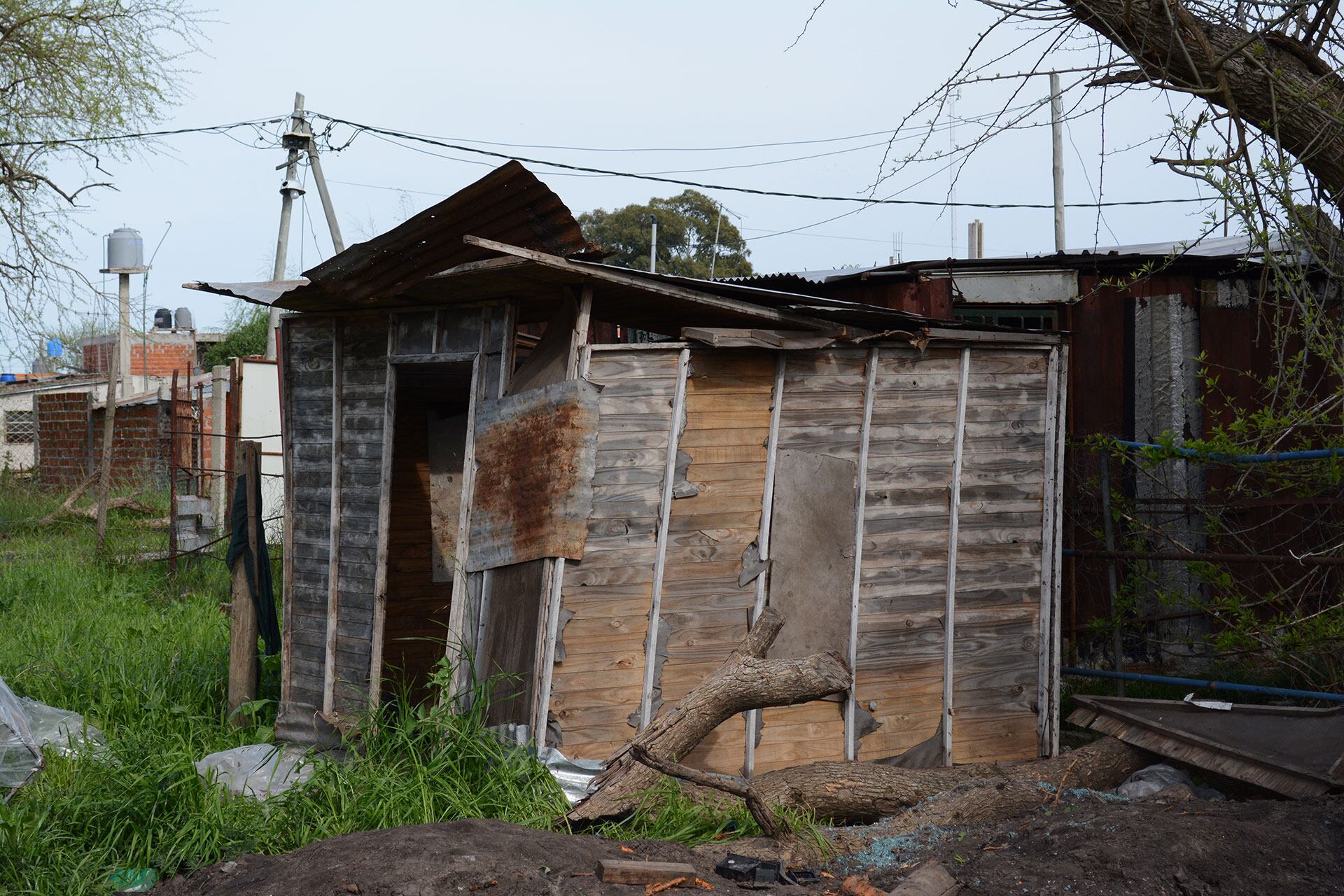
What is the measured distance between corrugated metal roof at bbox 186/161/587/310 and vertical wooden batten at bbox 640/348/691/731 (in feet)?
2.94

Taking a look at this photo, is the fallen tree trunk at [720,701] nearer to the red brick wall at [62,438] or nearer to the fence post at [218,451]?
the fence post at [218,451]

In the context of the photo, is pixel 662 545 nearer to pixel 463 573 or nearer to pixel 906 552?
pixel 463 573

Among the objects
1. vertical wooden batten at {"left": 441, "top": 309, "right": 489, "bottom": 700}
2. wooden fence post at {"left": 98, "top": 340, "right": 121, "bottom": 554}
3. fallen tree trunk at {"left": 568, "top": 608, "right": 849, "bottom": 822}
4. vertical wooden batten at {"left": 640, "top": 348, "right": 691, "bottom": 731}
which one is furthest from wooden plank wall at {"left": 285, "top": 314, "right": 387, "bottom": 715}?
wooden fence post at {"left": 98, "top": 340, "right": 121, "bottom": 554}

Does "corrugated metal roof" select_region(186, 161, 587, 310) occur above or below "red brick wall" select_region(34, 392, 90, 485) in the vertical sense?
above

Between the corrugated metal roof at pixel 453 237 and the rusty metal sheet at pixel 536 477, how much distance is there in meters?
0.83

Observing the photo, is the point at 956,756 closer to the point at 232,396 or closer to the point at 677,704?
the point at 677,704

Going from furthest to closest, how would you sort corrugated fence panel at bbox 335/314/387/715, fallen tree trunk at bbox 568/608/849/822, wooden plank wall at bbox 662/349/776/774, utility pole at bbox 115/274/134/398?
utility pole at bbox 115/274/134/398 → corrugated fence panel at bbox 335/314/387/715 → wooden plank wall at bbox 662/349/776/774 → fallen tree trunk at bbox 568/608/849/822

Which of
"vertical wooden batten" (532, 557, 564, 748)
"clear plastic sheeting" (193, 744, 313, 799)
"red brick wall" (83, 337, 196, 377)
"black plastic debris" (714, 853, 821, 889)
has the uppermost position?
"red brick wall" (83, 337, 196, 377)

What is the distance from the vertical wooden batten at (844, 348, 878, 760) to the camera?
592 centimetres

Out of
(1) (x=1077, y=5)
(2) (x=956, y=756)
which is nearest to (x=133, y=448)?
(2) (x=956, y=756)

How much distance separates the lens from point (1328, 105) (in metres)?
4.92

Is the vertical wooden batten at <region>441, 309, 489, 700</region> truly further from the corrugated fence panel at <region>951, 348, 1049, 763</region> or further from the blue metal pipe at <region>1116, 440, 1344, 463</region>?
the blue metal pipe at <region>1116, 440, 1344, 463</region>

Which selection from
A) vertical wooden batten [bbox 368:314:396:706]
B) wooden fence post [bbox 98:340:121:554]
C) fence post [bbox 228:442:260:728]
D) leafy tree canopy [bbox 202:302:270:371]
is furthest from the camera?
leafy tree canopy [bbox 202:302:270:371]

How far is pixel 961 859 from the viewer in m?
4.58
